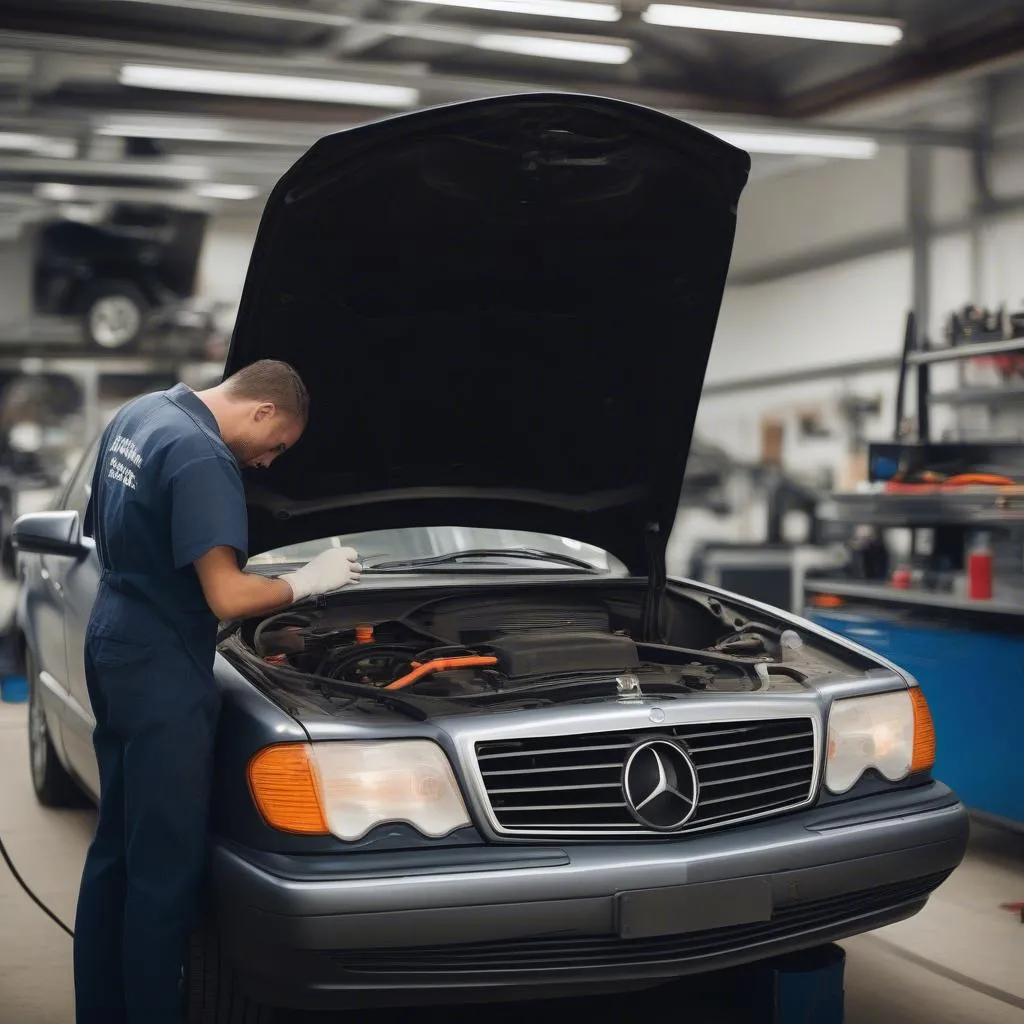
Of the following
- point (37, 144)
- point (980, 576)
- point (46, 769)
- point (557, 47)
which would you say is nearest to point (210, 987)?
point (46, 769)

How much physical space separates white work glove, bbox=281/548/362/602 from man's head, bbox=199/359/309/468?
10.1 inches

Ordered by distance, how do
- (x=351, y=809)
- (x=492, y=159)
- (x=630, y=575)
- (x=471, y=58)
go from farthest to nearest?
(x=471, y=58) → (x=630, y=575) → (x=492, y=159) → (x=351, y=809)

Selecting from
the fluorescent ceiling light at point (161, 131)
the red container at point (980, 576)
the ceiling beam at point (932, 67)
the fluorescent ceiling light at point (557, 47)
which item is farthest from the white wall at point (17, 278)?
the red container at point (980, 576)

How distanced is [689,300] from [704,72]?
6.72 meters

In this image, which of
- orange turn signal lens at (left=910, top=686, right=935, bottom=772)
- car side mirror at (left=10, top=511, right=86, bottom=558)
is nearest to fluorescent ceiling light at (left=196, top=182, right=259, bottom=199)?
car side mirror at (left=10, top=511, right=86, bottom=558)

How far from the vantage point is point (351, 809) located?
7.29 ft

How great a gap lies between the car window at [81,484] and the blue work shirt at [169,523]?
1630 mm

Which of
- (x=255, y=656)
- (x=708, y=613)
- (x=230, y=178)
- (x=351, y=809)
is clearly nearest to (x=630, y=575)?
(x=708, y=613)

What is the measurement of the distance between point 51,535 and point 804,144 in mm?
6862

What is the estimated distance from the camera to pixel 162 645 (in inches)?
94.0

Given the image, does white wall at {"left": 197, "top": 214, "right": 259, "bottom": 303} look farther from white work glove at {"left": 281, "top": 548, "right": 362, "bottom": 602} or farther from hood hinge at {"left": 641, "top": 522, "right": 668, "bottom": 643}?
white work glove at {"left": 281, "top": 548, "right": 362, "bottom": 602}

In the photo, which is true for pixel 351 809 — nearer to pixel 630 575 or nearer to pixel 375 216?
pixel 375 216

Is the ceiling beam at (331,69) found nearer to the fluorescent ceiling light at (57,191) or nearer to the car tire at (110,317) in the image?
the fluorescent ceiling light at (57,191)

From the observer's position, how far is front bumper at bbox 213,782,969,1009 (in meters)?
2.10
